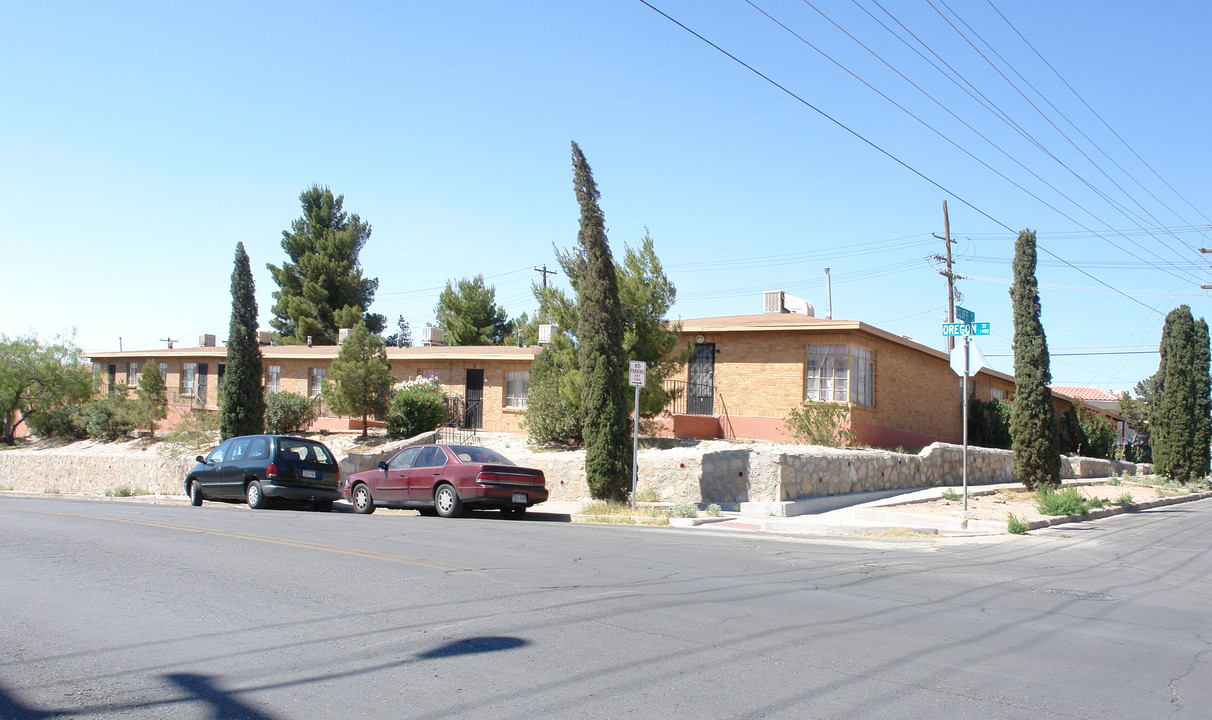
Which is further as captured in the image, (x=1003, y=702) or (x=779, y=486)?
(x=779, y=486)

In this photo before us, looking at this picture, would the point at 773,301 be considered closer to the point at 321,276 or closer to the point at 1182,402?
the point at 1182,402

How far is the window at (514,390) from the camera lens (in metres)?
29.6

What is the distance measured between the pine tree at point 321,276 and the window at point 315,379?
58.8 ft

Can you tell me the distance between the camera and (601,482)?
17.7 m

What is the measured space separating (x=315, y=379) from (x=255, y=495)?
1827 centimetres

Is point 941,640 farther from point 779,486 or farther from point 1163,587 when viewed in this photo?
point 779,486

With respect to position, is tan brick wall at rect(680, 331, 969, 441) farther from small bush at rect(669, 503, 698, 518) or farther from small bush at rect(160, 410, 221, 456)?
small bush at rect(160, 410, 221, 456)

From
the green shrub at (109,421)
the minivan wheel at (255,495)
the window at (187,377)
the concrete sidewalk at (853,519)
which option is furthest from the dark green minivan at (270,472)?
the window at (187,377)

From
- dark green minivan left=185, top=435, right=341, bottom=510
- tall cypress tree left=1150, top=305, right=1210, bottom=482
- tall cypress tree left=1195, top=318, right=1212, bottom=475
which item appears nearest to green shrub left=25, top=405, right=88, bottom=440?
dark green minivan left=185, top=435, right=341, bottom=510

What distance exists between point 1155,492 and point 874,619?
23.1m

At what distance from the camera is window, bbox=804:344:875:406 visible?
77.3ft

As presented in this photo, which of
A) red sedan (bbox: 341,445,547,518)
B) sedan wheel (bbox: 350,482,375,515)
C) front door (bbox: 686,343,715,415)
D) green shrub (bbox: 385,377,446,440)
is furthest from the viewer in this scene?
green shrub (bbox: 385,377,446,440)

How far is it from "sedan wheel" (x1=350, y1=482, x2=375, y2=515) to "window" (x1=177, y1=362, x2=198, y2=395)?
24466 mm

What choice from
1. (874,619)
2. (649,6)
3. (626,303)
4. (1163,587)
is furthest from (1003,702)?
(626,303)
